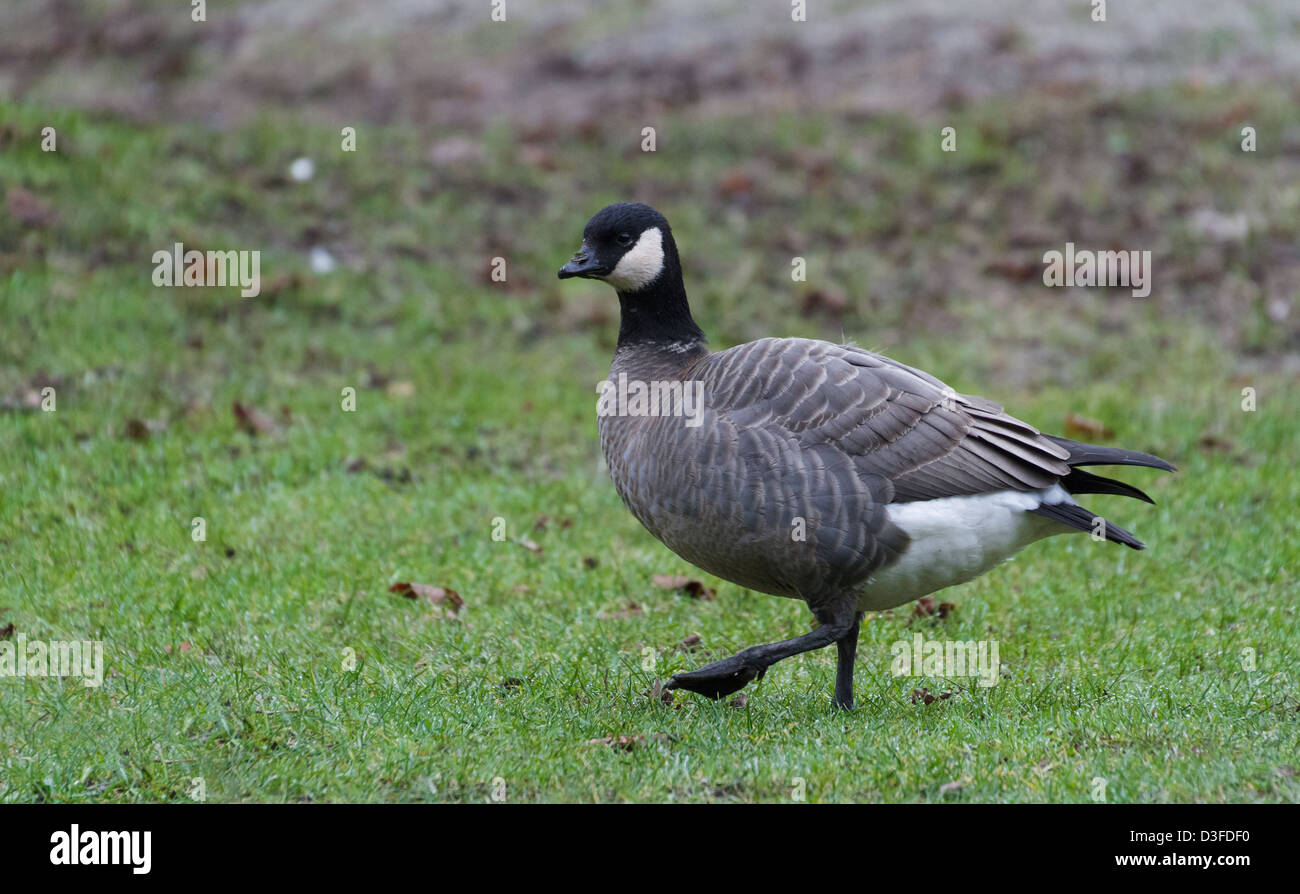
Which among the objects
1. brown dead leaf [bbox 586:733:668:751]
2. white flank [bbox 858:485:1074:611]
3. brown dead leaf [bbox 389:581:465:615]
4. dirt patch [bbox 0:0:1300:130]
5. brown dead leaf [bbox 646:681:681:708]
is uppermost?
dirt patch [bbox 0:0:1300:130]

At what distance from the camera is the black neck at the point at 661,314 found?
636 cm

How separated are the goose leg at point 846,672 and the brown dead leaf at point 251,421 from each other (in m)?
4.95

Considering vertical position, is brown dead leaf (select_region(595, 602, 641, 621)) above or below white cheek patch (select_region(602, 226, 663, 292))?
below

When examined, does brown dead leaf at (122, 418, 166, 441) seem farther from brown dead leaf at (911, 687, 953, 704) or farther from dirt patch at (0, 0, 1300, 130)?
dirt patch at (0, 0, 1300, 130)

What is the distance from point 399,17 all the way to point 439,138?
253cm

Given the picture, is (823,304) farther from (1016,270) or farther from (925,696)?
(925,696)

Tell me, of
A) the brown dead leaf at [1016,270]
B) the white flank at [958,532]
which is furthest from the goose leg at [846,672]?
the brown dead leaf at [1016,270]

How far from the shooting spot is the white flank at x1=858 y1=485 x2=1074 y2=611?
5.30m

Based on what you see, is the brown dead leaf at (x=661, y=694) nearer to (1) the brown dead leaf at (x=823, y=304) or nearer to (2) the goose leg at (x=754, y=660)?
(2) the goose leg at (x=754, y=660)

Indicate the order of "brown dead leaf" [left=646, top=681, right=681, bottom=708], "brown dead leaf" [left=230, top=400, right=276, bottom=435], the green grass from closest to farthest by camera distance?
the green grass, "brown dead leaf" [left=646, top=681, right=681, bottom=708], "brown dead leaf" [left=230, top=400, right=276, bottom=435]

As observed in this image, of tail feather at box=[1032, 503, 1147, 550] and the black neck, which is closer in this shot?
tail feather at box=[1032, 503, 1147, 550]

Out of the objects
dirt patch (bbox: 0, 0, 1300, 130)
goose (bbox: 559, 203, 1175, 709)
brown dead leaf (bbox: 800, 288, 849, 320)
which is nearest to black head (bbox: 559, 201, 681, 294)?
goose (bbox: 559, 203, 1175, 709)

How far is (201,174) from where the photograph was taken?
12344mm

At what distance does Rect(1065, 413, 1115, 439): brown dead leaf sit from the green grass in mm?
192
